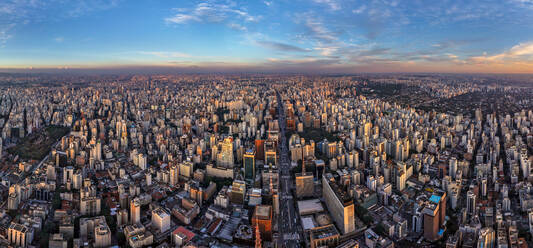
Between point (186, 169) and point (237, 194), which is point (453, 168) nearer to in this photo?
point (237, 194)

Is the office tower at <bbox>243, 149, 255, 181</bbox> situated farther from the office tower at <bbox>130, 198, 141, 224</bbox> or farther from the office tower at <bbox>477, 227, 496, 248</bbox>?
the office tower at <bbox>477, 227, 496, 248</bbox>

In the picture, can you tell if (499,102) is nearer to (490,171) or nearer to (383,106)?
(383,106)

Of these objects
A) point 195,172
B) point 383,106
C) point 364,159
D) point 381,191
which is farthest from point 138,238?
point 383,106

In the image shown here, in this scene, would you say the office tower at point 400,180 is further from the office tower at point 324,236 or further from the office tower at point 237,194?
the office tower at point 237,194

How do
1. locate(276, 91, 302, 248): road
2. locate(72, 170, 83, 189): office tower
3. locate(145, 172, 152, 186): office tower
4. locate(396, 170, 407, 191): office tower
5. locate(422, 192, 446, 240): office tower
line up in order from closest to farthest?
locate(422, 192, 446, 240): office tower < locate(276, 91, 302, 248): road < locate(72, 170, 83, 189): office tower < locate(396, 170, 407, 191): office tower < locate(145, 172, 152, 186): office tower

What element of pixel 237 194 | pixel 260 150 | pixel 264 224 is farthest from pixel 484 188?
pixel 260 150

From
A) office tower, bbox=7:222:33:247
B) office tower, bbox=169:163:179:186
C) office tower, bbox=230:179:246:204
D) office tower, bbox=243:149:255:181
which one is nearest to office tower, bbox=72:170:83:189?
office tower, bbox=169:163:179:186
